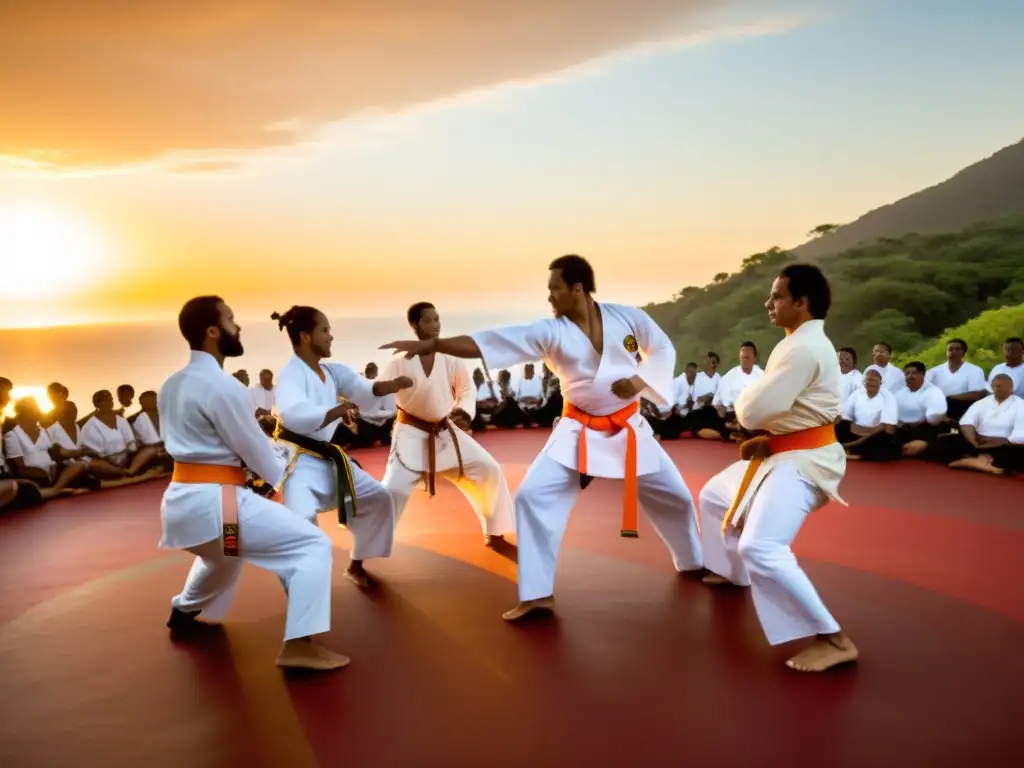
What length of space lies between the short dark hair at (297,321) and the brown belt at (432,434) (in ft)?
3.39

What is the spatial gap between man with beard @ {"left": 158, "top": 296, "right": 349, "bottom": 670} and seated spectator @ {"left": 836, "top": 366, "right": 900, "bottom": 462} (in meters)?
6.00

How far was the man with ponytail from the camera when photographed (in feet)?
12.2

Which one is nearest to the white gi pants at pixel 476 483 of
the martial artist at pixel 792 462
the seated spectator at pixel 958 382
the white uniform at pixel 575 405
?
the white uniform at pixel 575 405

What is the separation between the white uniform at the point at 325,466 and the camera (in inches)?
145

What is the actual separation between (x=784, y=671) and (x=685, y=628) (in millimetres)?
529

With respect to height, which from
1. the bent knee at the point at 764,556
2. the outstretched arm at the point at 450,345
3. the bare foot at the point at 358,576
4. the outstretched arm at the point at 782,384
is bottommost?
the bare foot at the point at 358,576

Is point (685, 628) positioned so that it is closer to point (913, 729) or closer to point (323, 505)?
point (913, 729)

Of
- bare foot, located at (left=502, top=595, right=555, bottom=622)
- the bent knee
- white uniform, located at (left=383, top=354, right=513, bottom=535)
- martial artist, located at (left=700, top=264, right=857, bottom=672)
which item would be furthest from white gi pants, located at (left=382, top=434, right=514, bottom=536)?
the bent knee

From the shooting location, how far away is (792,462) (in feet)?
10.6

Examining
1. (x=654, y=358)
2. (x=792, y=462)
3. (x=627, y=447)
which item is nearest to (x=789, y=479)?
(x=792, y=462)

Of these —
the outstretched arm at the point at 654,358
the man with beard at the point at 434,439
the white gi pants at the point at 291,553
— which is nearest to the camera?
the white gi pants at the point at 291,553

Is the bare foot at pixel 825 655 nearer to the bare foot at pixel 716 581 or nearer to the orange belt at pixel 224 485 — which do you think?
the bare foot at pixel 716 581

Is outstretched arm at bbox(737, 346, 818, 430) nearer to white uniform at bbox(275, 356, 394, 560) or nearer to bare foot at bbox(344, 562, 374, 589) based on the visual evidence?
white uniform at bbox(275, 356, 394, 560)

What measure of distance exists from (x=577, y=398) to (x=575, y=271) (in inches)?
23.8
